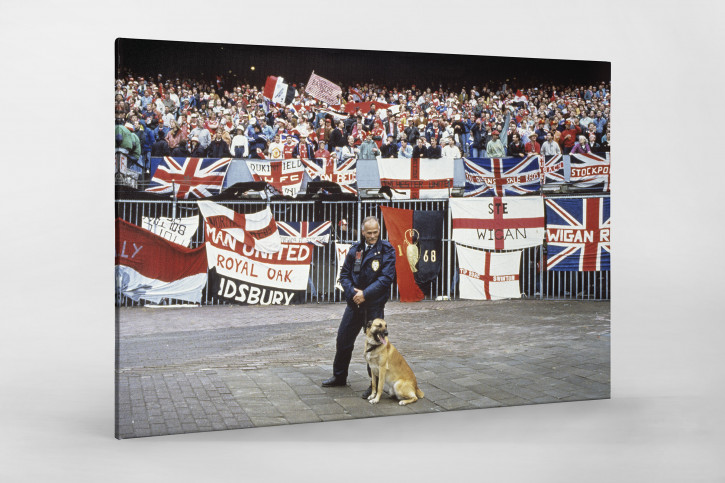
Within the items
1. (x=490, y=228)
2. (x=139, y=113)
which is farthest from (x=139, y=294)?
(x=490, y=228)

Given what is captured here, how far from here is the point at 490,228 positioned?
8.45 m

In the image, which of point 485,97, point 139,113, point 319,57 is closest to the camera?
point 139,113

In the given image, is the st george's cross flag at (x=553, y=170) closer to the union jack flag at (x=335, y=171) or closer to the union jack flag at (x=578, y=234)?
the union jack flag at (x=578, y=234)

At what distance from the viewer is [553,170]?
8.62 meters

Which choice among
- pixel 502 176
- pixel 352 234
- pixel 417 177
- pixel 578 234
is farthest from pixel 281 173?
pixel 578 234

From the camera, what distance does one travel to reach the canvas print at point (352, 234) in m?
7.20

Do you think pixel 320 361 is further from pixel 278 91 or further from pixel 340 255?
pixel 278 91

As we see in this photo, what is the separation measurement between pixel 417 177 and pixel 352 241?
892 millimetres

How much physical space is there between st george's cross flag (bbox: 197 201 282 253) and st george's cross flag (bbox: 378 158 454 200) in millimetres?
1111

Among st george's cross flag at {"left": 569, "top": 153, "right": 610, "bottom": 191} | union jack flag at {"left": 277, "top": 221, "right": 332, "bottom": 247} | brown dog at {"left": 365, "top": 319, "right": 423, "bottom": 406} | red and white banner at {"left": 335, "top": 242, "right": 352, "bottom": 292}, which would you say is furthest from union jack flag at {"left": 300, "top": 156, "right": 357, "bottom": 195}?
st george's cross flag at {"left": 569, "top": 153, "right": 610, "bottom": 191}

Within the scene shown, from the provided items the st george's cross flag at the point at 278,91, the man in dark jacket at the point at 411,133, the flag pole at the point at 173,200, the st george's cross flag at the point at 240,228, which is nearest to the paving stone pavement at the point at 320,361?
the st george's cross flag at the point at 240,228

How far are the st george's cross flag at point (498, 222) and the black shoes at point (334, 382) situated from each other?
174cm

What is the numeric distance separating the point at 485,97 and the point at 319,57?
5.55 ft

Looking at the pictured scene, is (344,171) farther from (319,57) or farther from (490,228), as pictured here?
(490,228)
